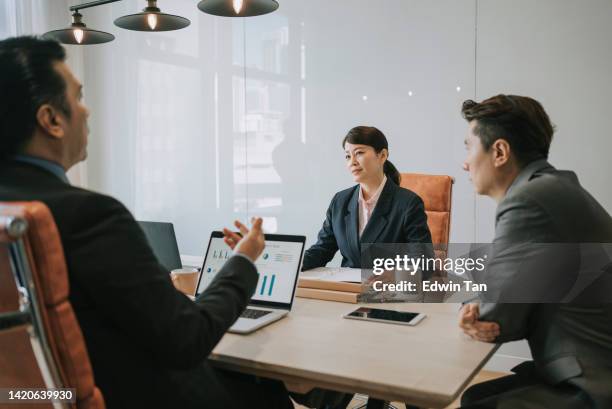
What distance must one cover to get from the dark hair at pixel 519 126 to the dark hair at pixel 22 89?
119 cm

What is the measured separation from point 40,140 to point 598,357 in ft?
Result: 4.79

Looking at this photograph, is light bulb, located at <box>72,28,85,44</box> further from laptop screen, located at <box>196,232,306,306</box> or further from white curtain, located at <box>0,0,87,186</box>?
white curtain, located at <box>0,0,87,186</box>

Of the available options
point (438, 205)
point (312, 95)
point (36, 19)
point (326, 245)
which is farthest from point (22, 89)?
point (36, 19)

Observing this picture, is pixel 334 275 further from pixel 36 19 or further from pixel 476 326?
pixel 36 19

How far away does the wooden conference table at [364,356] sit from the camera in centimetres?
126

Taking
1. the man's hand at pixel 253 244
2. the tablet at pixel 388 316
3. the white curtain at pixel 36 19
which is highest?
the white curtain at pixel 36 19

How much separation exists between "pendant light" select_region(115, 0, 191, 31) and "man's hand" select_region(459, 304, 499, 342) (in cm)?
186

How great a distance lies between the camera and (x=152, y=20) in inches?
104

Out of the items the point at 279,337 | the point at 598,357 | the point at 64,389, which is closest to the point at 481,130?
the point at 598,357

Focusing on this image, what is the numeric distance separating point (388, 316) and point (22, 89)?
1.21 m

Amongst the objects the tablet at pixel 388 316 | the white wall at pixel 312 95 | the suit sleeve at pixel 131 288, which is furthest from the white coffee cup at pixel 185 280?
the white wall at pixel 312 95

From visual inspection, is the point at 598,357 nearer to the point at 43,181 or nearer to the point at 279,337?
the point at 279,337

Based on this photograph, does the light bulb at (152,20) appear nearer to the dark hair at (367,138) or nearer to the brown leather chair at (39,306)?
the dark hair at (367,138)

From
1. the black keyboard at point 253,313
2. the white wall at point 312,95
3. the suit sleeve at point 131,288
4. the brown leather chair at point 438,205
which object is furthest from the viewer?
the white wall at point 312,95
